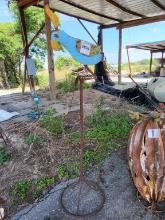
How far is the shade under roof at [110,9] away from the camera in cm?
795

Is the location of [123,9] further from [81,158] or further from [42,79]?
Answer: [42,79]

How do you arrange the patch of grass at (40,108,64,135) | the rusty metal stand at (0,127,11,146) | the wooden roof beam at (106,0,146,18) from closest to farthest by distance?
the rusty metal stand at (0,127,11,146) → the patch of grass at (40,108,64,135) → the wooden roof beam at (106,0,146,18)

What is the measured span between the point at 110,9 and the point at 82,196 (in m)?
7.28

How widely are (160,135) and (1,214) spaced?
2.58 m

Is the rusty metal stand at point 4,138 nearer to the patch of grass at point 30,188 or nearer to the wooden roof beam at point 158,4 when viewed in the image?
the patch of grass at point 30,188

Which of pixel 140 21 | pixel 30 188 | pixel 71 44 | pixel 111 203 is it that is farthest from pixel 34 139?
pixel 140 21

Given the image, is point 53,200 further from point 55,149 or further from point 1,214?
point 55,149

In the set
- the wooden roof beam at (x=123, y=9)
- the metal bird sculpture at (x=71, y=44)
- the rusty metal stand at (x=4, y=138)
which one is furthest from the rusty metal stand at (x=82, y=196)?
the wooden roof beam at (x=123, y=9)

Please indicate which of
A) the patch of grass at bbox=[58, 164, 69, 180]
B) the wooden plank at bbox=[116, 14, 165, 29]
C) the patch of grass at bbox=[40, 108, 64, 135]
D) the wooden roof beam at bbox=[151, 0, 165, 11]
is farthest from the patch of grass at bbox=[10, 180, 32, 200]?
the wooden plank at bbox=[116, 14, 165, 29]

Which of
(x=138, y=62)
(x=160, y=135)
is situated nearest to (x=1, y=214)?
(x=160, y=135)

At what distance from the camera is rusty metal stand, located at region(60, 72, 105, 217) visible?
350 cm

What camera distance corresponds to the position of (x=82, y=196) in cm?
381

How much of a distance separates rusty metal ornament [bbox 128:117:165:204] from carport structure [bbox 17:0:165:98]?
4.69 metres

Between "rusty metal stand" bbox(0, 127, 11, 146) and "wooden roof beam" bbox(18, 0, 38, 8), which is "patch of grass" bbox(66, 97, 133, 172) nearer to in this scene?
"rusty metal stand" bbox(0, 127, 11, 146)
